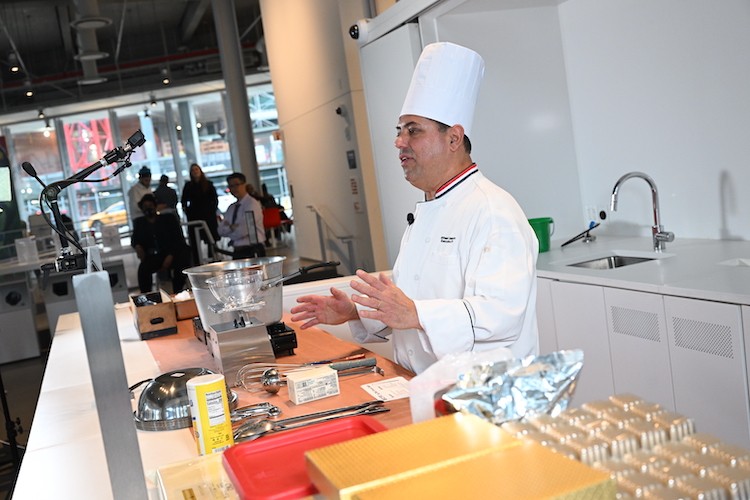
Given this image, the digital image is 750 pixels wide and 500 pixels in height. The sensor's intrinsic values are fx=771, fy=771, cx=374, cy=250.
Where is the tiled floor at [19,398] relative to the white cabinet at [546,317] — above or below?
below

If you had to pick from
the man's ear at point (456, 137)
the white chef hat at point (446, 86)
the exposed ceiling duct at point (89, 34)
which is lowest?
the man's ear at point (456, 137)

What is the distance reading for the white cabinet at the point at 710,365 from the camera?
2443 mm

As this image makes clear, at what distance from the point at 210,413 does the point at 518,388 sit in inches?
25.7

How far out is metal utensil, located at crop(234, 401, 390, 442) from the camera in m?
1.60

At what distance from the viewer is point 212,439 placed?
148 centimetres

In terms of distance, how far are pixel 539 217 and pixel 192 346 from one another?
2.17 meters

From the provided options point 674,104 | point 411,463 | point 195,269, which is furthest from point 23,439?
point 411,463

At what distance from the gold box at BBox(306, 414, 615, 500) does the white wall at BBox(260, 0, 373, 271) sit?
5443 millimetres

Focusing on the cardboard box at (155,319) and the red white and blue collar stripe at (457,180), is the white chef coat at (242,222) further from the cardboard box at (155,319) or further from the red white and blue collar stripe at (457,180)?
the red white and blue collar stripe at (457,180)

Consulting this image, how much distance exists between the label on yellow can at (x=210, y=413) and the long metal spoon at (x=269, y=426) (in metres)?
0.09

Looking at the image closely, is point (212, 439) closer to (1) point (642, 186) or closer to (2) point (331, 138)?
(1) point (642, 186)

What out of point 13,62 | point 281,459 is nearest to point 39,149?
point 13,62

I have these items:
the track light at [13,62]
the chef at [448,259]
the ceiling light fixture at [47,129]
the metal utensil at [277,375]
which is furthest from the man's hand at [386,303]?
the ceiling light fixture at [47,129]

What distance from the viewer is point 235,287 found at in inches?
85.1
